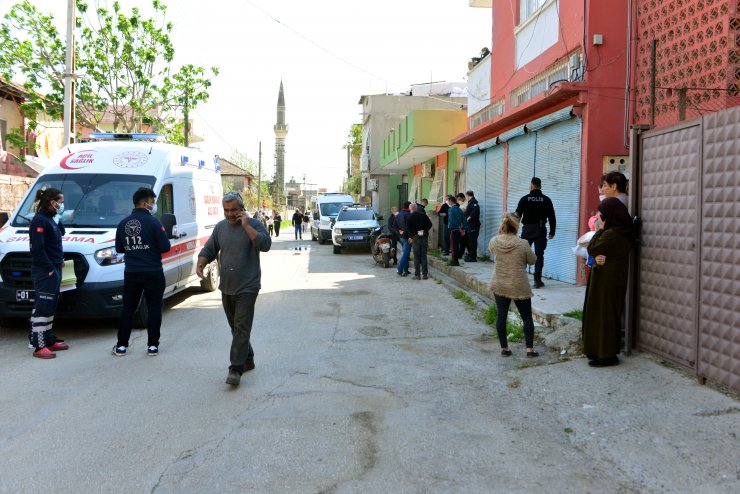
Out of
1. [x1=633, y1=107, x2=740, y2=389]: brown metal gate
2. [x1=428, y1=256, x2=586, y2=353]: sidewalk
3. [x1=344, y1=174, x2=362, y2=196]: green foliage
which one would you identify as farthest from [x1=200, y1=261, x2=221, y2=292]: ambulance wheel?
[x1=344, y1=174, x2=362, y2=196]: green foliage

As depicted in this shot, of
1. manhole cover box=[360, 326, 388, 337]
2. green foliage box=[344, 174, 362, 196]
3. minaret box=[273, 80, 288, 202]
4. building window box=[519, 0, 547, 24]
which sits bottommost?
manhole cover box=[360, 326, 388, 337]

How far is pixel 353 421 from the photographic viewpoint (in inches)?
183

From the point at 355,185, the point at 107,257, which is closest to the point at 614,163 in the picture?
the point at 107,257

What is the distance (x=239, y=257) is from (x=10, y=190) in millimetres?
16241

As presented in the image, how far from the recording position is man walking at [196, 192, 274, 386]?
5652 millimetres

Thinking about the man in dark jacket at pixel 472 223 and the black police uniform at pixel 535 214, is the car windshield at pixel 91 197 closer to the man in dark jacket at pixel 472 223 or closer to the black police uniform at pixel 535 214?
the black police uniform at pixel 535 214

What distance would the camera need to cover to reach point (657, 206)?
5.89 metres

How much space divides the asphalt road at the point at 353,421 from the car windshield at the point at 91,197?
65.2 inches

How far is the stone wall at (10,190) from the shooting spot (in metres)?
18.1

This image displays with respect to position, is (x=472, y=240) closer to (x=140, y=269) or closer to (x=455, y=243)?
(x=455, y=243)

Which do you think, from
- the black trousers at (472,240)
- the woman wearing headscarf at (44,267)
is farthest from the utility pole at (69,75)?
Answer: the black trousers at (472,240)

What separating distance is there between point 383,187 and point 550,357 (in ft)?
126

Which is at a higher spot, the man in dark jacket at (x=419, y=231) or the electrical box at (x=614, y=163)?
the electrical box at (x=614, y=163)

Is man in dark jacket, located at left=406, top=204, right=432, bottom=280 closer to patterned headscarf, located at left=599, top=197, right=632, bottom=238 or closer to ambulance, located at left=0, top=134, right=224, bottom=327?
ambulance, located at left=0, top=134, right=224, bottom=327
